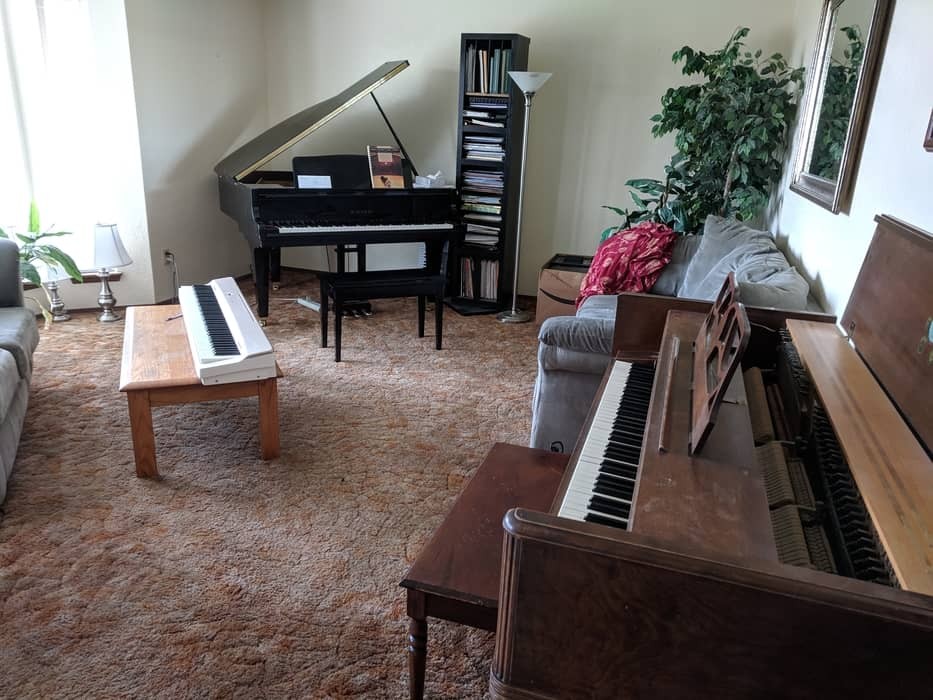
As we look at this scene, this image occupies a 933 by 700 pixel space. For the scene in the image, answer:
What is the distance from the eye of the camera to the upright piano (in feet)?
2.56

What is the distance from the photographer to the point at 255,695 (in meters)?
1.55

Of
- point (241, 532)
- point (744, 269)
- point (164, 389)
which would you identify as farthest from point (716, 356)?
point (164, 389)

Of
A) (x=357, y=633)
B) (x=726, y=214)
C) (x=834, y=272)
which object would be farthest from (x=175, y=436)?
(x=726, y=214)

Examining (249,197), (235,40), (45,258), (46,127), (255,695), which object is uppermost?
(235,40)

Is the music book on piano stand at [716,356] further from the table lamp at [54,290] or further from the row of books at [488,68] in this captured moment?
the table lamp at [54,290]

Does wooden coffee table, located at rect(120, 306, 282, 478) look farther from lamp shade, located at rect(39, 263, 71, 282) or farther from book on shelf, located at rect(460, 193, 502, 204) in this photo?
book on shelf, located at rect(460, 193, 502, 204)

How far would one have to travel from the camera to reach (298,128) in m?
3.97

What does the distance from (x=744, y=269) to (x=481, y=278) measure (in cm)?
220

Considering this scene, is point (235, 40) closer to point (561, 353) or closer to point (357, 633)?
point (561, 353)

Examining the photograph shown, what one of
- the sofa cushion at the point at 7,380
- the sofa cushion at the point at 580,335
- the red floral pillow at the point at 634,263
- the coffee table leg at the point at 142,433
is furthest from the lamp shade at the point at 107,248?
the sofa cushion at the point at 580,335

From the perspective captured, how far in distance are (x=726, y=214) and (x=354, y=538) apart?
2734 millimetres

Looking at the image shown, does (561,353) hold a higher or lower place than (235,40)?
lower

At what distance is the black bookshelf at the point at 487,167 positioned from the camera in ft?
13.8

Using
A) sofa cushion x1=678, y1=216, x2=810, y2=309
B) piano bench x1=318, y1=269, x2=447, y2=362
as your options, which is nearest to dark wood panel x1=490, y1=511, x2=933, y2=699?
sofa cushion x1=678, y1=216, x2=810, y2=309
